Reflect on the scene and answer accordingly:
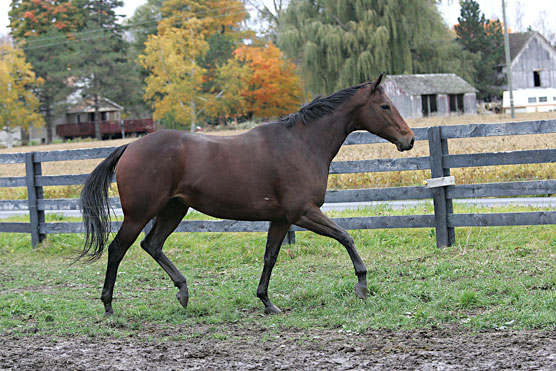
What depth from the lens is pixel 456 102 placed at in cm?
4716

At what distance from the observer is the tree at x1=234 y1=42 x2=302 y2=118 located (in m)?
50.0

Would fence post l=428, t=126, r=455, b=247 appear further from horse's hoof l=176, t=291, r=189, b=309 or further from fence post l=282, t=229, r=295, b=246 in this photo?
horse's hoof l=176, t=291, r=189, b=309

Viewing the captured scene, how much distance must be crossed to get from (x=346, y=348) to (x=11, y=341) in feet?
8.85

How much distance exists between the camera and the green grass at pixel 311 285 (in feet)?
17.2

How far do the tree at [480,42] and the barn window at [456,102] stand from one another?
5128 mm

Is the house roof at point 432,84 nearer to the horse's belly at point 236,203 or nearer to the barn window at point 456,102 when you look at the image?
the barn window at point 456,102

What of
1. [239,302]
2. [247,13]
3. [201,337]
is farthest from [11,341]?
[247,13]

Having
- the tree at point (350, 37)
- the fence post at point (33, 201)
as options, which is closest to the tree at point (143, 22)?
the tree at point (350, 37)

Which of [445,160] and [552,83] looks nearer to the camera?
[445,160]

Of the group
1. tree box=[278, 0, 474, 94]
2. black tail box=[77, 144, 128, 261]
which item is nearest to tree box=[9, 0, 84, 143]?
tree box=[278, 0, 474, 94]

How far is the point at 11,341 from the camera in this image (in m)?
5.11

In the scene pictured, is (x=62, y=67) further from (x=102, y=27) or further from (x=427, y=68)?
(x=427, y=68)

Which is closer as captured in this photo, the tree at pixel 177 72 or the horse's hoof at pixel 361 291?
the horse's hoof at pixel 361 291

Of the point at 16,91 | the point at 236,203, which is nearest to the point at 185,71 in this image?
the point at 16,91
